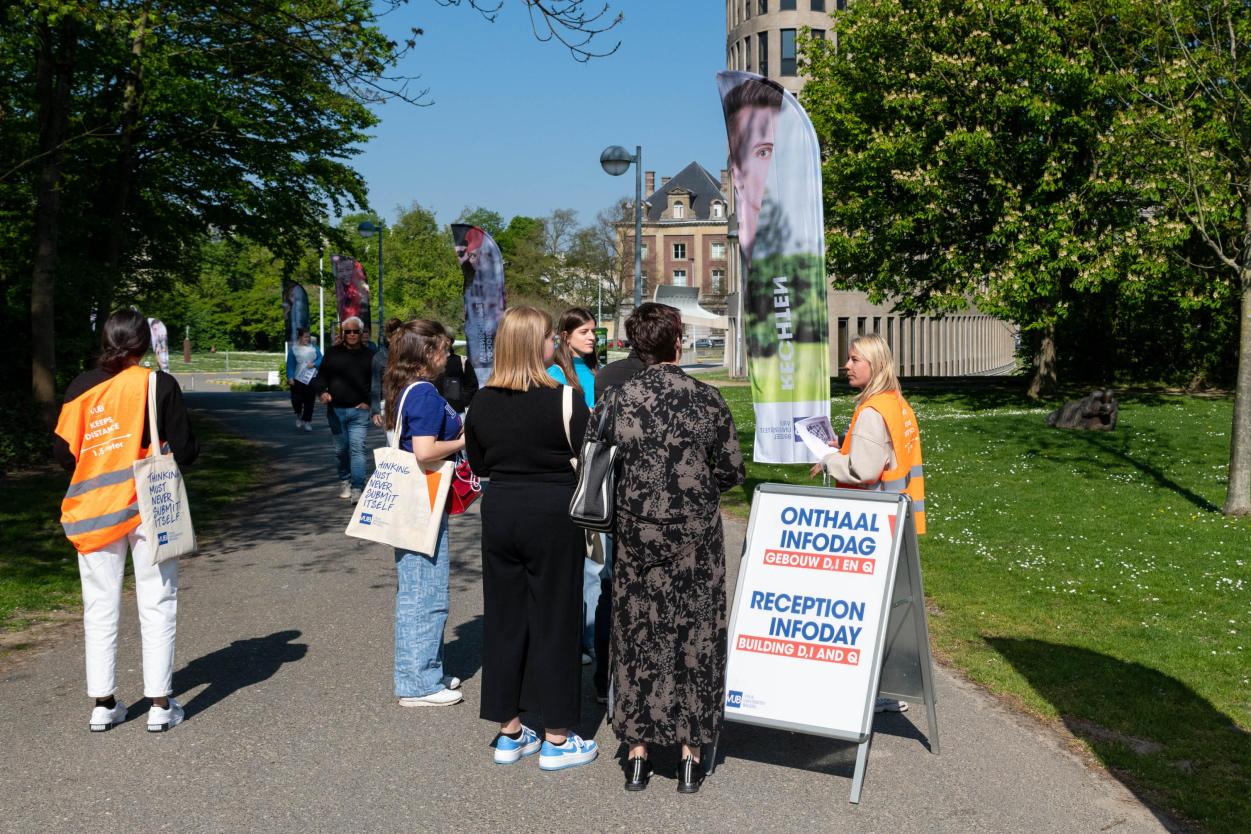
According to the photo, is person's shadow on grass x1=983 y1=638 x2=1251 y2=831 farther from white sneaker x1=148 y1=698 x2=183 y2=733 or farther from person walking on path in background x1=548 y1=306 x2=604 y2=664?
white sneaker x1=148 y1=698 x2=183 y2=733

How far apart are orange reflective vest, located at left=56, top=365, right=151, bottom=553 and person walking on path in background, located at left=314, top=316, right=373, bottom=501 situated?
6.66 m

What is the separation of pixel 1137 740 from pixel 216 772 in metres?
4.00

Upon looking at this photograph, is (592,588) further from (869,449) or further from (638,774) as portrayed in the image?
(869,449)

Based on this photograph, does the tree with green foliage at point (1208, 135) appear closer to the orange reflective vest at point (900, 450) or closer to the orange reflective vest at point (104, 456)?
the orange reflective vest at point (900, 450)

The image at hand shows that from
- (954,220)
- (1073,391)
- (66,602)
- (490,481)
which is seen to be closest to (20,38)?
(66,602)

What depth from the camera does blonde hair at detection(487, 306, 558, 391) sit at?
483cm

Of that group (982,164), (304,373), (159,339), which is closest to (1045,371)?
(982,164)

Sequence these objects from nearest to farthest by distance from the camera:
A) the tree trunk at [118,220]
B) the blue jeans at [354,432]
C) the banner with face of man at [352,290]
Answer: the blue jeans at [354,432] → the tree trunk at [118,220] → the banner with face of man at [352,290]

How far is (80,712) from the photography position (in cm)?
557

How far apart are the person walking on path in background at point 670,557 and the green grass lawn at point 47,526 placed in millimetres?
4780

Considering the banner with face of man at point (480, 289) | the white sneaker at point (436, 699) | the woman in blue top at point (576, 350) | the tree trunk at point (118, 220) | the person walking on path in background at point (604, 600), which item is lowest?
the white sneaker at point (436, 699)

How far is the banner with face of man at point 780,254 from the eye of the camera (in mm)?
7898

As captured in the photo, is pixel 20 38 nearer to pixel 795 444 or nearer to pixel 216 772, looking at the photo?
pixel 795 444

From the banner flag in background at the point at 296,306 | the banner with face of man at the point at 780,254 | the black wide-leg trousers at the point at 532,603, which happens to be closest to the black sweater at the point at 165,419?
the black wide-leg trousers at the point at 532,603
